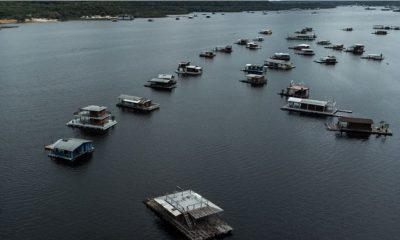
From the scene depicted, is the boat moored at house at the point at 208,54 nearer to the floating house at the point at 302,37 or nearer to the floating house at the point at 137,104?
the floating house at the point at 137,104

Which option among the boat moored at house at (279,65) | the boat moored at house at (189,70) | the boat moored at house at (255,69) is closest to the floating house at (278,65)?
the boat moored at house at (279,65)

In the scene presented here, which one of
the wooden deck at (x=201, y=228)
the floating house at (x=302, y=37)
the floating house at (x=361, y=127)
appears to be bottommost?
the wooden deck at (x=201, y=228)

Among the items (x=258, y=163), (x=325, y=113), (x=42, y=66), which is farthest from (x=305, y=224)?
(x=42, y=66)

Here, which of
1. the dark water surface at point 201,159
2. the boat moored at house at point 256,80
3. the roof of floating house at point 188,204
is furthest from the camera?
the boat moored at house at point 256,80

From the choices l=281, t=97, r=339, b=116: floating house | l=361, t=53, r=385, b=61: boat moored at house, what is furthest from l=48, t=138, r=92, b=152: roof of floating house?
l=361, t=53, r=385, b=61: boat moored at house

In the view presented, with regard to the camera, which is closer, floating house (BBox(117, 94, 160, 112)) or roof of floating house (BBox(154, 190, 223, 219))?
roof of floating house (BBox(154, 190, 223, 219))

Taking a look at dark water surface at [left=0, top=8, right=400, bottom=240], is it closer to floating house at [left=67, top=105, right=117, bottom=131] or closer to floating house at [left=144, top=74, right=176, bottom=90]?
floating house at [left=67, top=105, right=117, bottom=131]
